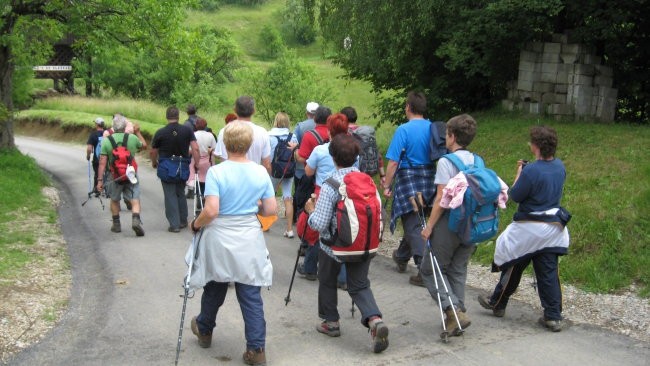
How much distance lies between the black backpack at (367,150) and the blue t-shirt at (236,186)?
9.43 ft

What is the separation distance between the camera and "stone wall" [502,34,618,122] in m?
15.0

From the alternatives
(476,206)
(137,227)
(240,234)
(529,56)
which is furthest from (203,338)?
(529,56)

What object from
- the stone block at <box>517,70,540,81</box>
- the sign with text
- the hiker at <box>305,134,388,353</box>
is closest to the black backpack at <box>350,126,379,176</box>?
the hiker at <box>305,134,388,353</box>

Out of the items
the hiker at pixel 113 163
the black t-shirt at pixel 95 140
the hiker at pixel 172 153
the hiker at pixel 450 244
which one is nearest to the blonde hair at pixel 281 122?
the hiker at pixel 172 153

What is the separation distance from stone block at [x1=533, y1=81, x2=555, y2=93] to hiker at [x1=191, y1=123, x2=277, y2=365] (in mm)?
11213

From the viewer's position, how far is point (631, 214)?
9.08 metres

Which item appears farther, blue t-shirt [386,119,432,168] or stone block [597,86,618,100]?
stone block [597,86,618,100]

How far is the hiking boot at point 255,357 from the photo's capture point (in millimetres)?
5629

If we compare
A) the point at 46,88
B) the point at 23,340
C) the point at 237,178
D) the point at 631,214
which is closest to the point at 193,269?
the point at 237,178

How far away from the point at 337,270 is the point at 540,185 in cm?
190

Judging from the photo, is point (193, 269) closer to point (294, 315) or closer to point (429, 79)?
point (294, 315)

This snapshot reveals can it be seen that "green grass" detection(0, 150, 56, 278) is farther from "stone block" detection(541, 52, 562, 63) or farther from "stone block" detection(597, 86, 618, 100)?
"stone block" detection(597, 86, 618, 100)

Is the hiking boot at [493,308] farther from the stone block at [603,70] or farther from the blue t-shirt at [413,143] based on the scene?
the stone block at [603,70]

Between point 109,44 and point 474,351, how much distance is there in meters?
14.7
